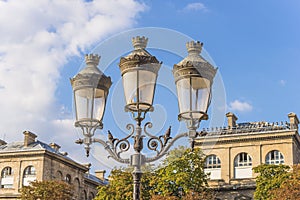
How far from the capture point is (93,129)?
1138 cm

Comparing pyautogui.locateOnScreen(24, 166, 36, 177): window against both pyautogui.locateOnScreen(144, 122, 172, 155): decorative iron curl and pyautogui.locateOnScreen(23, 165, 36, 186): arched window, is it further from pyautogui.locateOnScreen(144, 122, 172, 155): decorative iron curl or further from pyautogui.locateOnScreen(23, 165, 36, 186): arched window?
pyautogui.locateOnScreen(144, 122, 172, 155): decorative iron curl

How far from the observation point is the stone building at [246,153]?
178 feet

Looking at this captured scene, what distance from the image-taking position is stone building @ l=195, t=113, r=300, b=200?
54.3m

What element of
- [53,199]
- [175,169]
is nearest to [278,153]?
[175,169]

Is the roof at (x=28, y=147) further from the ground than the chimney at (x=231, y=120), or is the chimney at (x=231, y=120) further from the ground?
the chimney at (x=231, y=120)

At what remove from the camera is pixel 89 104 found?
11438 millimetres

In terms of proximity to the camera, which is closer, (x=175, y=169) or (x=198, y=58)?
(x=198, y=58)

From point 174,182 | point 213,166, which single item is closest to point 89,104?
point 174,182

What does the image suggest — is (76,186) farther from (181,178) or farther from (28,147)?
(181,178)

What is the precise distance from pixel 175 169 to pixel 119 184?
4.67 meters

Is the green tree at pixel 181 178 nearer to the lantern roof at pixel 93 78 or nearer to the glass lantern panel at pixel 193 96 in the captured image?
the lantern roof at pixel 93 78

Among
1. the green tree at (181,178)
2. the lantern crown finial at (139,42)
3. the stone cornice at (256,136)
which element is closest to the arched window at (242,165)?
the stone cornice at (256,136)

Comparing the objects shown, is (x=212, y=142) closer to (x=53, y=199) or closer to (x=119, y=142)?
(x=119, y=142)

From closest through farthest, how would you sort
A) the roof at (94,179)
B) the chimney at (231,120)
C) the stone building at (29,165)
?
the stone building at (29,165)
the chimney at (231,120)
the roof at (94,179)
